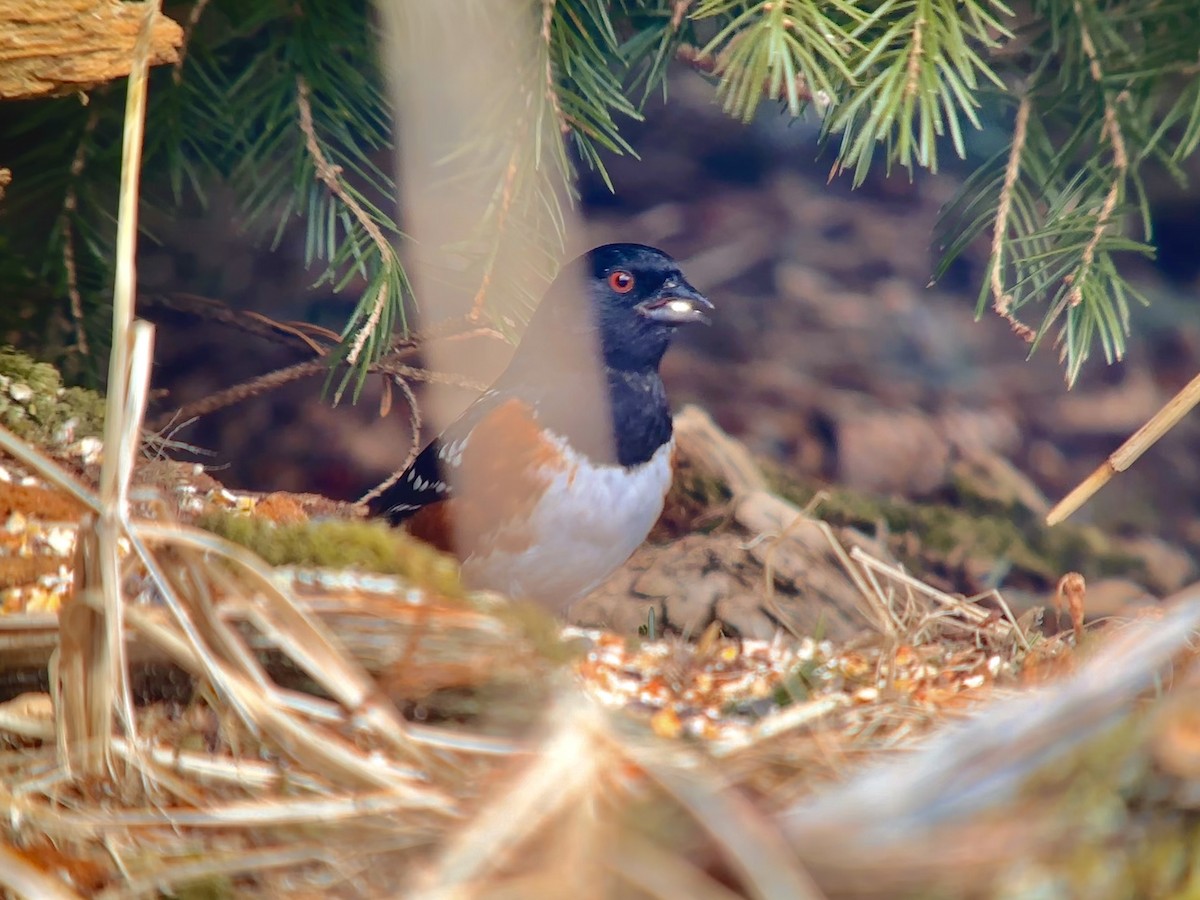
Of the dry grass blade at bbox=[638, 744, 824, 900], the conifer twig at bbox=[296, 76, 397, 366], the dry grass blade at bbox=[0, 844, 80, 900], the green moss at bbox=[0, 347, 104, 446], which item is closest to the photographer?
the dry grass blade at bbox=[638, 744, 824, 900]

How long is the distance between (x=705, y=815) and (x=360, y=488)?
199 cm

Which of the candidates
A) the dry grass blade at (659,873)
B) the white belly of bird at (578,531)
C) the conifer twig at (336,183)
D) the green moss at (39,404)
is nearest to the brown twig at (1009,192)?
the white belly of bird at (578,531)

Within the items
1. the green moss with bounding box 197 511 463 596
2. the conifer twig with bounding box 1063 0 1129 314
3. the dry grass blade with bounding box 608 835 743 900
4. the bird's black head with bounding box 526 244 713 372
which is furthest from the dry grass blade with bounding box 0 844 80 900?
the bird's black head with bounding box 526 244 713 372

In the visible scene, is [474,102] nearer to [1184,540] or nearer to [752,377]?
[752,377]

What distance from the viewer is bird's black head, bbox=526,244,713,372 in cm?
225

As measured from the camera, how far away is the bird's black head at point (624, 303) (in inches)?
88.6

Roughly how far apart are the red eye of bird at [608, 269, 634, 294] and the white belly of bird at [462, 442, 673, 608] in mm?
332

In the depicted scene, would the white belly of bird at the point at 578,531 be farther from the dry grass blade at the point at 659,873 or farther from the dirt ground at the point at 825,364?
the dry grass blade at the point at 659,873

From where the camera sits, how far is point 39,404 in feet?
5.86

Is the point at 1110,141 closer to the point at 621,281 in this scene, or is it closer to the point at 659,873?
the point at 621,281

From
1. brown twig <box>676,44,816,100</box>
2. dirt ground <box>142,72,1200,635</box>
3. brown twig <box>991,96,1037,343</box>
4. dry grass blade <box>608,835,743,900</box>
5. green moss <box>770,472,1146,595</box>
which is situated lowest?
green moss <box>770,472,1146,595</box>

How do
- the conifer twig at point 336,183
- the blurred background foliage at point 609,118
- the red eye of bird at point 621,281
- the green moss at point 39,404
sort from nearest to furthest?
the blurred background foliage at point 609,118 < the green moss at point 39,404 < the conifer twig at point 336,183 < the red eye of bird at point 621,281

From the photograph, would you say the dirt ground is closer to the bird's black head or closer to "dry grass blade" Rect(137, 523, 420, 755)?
the bird's black head

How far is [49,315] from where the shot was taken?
201 centimetres
